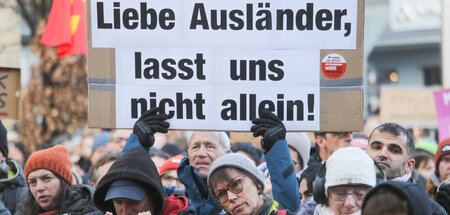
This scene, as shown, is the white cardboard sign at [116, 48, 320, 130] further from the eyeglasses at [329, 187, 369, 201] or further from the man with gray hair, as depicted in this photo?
the eyeglasses at [329, 187, 369, 201]

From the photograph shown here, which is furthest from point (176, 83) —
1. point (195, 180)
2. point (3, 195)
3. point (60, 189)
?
point (3, 195)

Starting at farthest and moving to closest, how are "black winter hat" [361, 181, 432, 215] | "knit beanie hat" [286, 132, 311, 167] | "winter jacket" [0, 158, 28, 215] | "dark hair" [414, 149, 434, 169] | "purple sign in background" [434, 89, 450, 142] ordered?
1. "purple sign in background" [434, 89, 450, 142]
2. "dark hair" [414, 149, 434, 169]
3. "knit beanie hat" [286, 132, 311, 167]
4. "winter jacket" [0, 158, 28, 215]
5. "black winter hat" [361, 181, 432, 215]

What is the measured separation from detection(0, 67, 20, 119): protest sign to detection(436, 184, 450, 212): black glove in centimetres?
328

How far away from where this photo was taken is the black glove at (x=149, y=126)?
4035 millimetres

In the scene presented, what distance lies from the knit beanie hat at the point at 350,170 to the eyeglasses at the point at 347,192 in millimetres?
27

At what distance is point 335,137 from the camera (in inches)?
234

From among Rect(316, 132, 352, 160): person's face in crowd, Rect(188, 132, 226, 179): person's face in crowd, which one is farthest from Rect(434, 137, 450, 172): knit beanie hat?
Rect(188, 132, 226, 179): person's face in crowd

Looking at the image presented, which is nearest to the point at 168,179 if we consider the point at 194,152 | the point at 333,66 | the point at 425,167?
the point at 194,152

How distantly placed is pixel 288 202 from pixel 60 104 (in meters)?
11.2

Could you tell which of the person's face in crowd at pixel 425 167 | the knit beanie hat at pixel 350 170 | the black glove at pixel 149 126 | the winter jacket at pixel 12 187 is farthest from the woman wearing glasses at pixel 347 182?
the person's face in crowd at pixel 425 167

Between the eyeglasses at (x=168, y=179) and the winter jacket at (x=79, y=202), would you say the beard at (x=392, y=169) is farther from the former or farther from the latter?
the winter jacket at (x=79, y=202)

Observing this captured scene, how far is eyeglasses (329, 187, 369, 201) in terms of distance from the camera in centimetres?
357

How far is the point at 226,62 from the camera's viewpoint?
420 centimetres

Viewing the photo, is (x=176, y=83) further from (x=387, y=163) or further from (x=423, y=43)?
(x=423, y=43)
